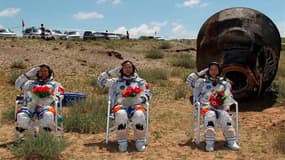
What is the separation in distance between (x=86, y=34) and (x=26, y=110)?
1309 inches

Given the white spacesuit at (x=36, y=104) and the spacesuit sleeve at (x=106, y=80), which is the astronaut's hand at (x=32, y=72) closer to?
the white spacesuit at (x=36, y=104)

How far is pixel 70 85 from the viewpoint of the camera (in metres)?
12.7

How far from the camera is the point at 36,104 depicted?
645 cm

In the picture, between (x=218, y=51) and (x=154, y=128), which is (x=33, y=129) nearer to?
(x=154, y=128)

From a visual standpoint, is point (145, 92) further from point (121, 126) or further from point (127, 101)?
point (121, 126)

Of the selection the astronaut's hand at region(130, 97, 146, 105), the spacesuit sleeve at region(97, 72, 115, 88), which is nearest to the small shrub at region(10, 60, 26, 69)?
the spacesuit sleeve at region(97, 72, 115, 88)

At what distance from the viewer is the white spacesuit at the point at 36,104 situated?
6.14 meters

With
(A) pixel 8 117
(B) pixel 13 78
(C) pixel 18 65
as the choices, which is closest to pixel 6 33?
(C) pixel 18 65

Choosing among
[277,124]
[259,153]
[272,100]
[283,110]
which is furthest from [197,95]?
[272,100]

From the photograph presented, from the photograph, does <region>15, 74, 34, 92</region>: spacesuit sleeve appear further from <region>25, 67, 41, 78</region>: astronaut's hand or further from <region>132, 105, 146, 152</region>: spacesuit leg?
<region>132, 105, 146, 152</region>: spacesuit leg

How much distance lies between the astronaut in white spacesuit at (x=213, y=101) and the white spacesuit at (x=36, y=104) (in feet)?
7.13

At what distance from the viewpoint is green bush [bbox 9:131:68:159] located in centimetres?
569

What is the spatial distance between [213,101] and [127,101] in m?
1.32

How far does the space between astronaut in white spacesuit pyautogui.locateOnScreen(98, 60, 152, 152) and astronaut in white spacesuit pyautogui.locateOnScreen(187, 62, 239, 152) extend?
84 cm
